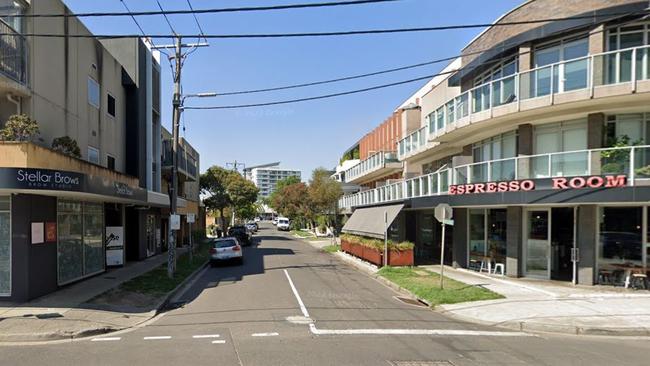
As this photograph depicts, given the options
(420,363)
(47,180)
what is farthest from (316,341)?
(47,180)

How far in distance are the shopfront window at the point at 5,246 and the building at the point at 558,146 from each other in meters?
15.3

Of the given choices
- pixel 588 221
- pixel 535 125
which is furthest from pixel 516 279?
pixel 535 125

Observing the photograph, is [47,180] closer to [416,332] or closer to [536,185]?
[416,332]

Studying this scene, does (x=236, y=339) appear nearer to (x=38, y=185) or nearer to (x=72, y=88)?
(x=38, y=185)

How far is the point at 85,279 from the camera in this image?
17312 millimetres

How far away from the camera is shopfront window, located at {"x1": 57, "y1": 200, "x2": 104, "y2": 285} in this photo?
15.7 metres

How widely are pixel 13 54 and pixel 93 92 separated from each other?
239 inches

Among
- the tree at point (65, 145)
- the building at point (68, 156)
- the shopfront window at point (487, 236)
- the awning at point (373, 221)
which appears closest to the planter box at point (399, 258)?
the awning at point (373, 221)

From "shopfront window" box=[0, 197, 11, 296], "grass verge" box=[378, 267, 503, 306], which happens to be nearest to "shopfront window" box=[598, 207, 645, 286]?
"grass verge" box=[378, 267, 503, 306]

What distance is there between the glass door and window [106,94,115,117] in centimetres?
1788

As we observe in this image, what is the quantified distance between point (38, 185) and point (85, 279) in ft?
21.9

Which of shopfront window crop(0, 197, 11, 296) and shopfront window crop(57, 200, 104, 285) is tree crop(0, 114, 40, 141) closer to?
shopfront window crop(0, 197, 11, 296)

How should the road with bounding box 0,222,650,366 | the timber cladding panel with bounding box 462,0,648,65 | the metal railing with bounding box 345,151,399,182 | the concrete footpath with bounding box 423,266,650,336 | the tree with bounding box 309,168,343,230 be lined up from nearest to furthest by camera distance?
1. the road with bounding box 0,222,650,366
2. the concrete footpath with bounding box 423,266,650,336
3. the timber cladding panel with bounding box 462,0,648,65
4. the metal railing with bounding box 345,151,399,182
5. the tree with bounding box 309,168,343,230

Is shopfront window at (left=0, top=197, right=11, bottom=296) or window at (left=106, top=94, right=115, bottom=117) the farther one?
window at (left=106, top=94, right=115, bottom=117)
